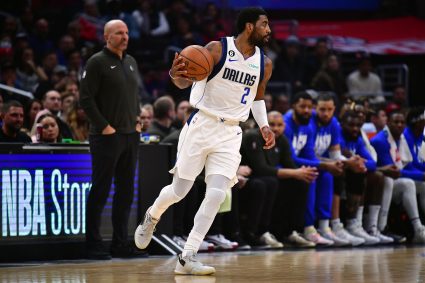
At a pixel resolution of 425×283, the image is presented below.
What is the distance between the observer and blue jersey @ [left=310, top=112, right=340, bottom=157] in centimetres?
1317

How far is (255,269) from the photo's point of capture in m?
8.91

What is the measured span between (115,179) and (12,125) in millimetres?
1368

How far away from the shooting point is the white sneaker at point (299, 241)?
12547 millimetres

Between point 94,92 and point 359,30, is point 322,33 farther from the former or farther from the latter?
point 94,92

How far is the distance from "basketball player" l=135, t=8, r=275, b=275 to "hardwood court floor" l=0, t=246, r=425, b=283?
465 mm

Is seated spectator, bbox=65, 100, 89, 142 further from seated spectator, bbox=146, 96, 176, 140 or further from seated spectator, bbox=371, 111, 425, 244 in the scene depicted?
seated spectator, bbox=371, 111, 425, 244

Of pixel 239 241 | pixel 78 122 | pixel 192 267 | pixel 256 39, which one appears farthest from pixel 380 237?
pixel 192 267

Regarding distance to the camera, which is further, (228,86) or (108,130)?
(108,130)

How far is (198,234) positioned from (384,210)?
20.2 ft

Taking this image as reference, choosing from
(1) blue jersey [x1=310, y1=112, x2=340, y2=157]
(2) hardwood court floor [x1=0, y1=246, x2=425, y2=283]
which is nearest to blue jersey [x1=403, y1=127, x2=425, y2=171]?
(1) blue jersey [x1=310, y1=112, x2=340, y2=157]

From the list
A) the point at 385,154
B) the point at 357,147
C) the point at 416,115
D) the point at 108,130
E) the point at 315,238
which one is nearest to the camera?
the point at 108,130

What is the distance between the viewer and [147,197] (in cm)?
1109

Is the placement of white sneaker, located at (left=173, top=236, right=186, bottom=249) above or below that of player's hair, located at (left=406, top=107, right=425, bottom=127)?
below

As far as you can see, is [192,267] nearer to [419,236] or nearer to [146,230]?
[146,230]
